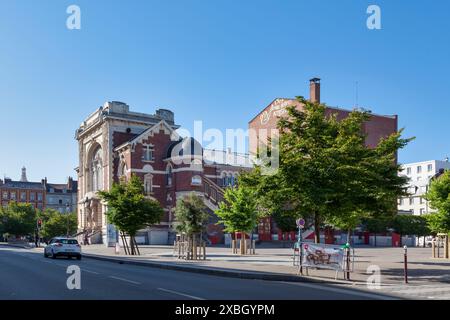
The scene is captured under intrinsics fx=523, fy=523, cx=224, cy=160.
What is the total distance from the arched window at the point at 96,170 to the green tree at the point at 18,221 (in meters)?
23.7

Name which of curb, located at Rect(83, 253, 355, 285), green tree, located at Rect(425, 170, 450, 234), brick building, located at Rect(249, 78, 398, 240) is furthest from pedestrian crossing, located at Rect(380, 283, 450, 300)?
brick building, located at Rect(249, 78, 398, 240)

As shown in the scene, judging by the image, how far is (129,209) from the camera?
3622cm

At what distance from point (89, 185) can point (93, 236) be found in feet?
28.3

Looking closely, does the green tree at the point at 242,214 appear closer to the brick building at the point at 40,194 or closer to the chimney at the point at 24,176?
the brick building at the point at 40,194

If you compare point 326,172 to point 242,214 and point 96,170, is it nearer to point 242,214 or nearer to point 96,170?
point 242,214

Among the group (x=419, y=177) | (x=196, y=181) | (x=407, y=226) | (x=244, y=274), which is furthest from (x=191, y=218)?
(x=419, y=177)

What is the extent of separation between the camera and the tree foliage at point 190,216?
103 ft

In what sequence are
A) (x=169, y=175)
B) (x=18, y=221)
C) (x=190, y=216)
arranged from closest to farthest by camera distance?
(x=190, y=216), (x=169, y=175), (x=18, y=221)

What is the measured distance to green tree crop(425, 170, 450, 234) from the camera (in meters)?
33.7

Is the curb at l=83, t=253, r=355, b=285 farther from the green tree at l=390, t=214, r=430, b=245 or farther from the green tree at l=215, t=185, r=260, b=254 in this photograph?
the green tree at l=390, t=214, r=430, b=245

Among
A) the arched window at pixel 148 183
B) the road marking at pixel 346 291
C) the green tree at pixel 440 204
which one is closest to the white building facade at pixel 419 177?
the arched window at pixel 148 183

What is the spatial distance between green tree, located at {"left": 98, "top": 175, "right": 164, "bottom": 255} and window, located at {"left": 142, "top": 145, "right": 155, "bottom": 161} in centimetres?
2136

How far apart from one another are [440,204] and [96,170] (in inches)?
1748

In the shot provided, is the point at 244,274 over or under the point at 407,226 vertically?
over
